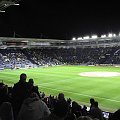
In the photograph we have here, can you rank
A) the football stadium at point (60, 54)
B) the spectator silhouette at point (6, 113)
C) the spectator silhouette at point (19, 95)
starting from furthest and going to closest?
the football stadium at point (60, 54) < the spectator silhouette at point (19, 95) < the spectator silhouette at point (6, 113)

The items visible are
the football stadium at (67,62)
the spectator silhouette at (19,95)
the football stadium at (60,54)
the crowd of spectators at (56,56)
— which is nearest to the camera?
the spectator silhouette at (19,95)

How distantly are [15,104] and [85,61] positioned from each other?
246ft

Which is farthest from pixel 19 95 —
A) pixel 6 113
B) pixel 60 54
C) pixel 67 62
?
pixel 60 54

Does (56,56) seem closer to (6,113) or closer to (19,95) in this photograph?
(19,95)

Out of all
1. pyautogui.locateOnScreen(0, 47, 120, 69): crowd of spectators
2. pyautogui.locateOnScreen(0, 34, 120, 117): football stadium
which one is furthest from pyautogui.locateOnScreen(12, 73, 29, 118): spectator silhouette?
pyautogui.locateOnScreen(0, 47, 120, 69): crowd of spectators

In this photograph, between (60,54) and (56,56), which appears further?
(60,54)

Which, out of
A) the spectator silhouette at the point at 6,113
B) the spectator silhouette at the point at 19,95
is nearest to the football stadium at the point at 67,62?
the spectator silhouette at the point at 19,95

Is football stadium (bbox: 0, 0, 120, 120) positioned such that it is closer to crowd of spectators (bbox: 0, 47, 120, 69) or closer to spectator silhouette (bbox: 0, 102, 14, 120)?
crowd of spectators (bbox: 0, 47, 120, 69)

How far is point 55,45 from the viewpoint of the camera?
9500 centimetres

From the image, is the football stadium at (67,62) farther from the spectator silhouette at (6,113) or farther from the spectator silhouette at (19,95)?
the spectator silhouette at (6,113)

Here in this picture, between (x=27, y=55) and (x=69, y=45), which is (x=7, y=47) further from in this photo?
(x=69, y=45)

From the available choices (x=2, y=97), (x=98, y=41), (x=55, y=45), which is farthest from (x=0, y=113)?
(x=55, y=45)

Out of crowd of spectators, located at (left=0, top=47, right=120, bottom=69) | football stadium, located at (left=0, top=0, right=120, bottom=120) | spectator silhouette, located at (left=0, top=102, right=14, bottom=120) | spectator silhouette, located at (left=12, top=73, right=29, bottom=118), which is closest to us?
spectator silhouette, located at (left=0, top=102, right=14, bottom=120)

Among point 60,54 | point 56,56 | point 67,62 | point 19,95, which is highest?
point 60,54
